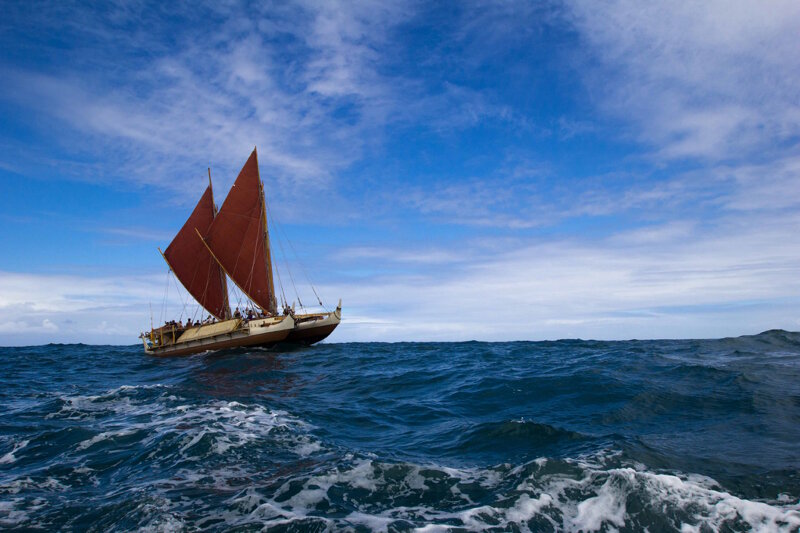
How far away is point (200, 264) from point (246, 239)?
7.57 meters

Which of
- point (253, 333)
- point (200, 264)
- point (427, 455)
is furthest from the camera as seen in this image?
point (200, 264)

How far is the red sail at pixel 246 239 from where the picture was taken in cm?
4191

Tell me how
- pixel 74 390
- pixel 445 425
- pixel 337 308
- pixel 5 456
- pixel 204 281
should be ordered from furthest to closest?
pixel 204 281 → pixel 337 308 → pixel 74 390 → pixel 445 425 → pixel 5 456

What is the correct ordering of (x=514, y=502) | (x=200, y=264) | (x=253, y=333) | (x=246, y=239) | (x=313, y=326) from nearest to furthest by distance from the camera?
1. (x=514, y=502)
2. (x=253, y=333)
3. (x=313, y=326)
4. (x=246, y=239)
5. (x=200, y=264)

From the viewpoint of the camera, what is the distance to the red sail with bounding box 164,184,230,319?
45906 millimetres

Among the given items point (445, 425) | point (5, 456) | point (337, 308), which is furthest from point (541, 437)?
point (337, 308)

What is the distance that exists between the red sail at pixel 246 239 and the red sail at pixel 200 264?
3.83 metres

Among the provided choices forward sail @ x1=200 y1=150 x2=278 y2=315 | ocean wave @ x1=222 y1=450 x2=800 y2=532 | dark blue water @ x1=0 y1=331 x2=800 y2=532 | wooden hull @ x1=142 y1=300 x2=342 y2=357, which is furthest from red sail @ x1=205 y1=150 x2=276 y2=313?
ocean wave @ x1=222 y1=450 x2=800 y2=532

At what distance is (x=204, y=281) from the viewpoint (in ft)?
154

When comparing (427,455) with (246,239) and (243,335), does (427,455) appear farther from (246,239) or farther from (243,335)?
(246,239)

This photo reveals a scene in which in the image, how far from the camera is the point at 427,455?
31.0 ft

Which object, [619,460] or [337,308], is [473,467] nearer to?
[619,460]

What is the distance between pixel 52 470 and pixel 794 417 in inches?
637

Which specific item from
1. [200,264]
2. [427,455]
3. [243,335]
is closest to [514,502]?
[427,455]
